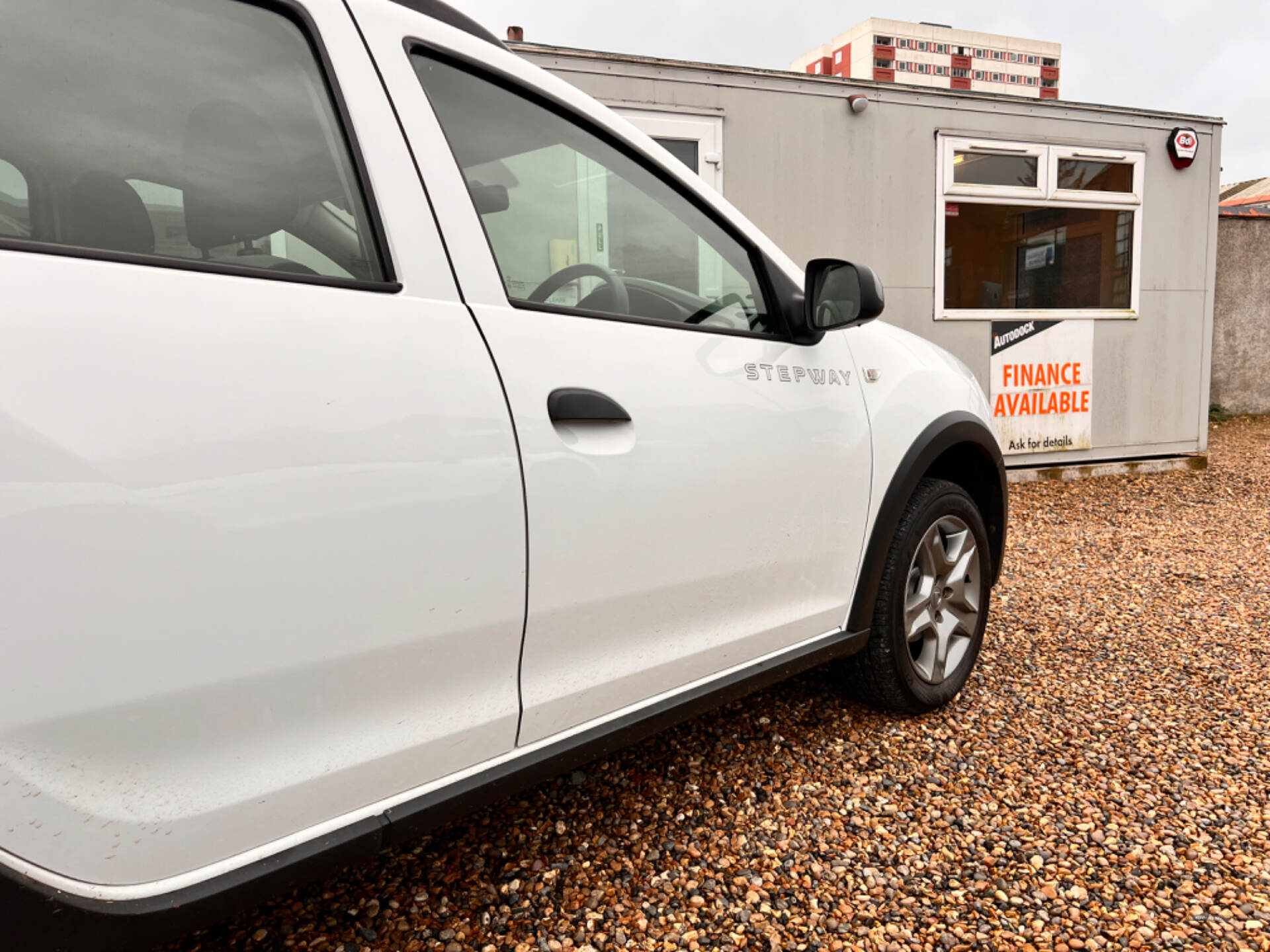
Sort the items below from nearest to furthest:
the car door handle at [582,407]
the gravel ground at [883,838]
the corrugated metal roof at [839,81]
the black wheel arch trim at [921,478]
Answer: the car door handle at [582,407]
the gravel ground at [883,838]
the black wheel arch trim at [921,478]
the corrugated metal roof at [839,81]

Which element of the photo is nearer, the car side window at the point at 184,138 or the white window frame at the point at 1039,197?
the car side window at the point at 184,138

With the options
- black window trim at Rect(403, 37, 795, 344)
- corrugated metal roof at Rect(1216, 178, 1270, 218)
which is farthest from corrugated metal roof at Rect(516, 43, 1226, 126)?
corrugated metal roof at Rect(1216, 178, 1270, 218)

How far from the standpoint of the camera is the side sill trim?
3.30 ft

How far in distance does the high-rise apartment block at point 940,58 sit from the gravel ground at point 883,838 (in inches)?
4555

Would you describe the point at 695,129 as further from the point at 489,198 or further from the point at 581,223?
the point at 489,198

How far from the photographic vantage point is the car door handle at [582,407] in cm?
150

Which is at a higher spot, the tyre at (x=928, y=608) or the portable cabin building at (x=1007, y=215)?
the portable cabin building at (x=1007, y=215)

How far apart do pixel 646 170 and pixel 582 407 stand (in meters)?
0.69

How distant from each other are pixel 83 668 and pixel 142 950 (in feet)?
1.29

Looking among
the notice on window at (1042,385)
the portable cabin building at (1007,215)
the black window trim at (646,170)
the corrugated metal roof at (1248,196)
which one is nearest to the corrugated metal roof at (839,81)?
the portable cabin building at (1007,215)

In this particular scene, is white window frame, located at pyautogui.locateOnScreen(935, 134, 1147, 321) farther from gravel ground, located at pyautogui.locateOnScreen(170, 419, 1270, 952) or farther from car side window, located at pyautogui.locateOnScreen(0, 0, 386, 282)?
car side window, located at pyautogui.locateOnScreen(0, 0, 386, 282)

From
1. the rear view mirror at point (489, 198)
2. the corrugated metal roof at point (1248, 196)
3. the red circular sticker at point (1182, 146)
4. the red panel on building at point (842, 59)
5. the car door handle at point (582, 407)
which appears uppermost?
the red panel on building at point (842, 59)

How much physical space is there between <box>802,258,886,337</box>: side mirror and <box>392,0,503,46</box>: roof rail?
87cm

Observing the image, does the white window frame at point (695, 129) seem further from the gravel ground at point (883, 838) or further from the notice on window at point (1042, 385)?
the gravel ground at point (883, 838)
